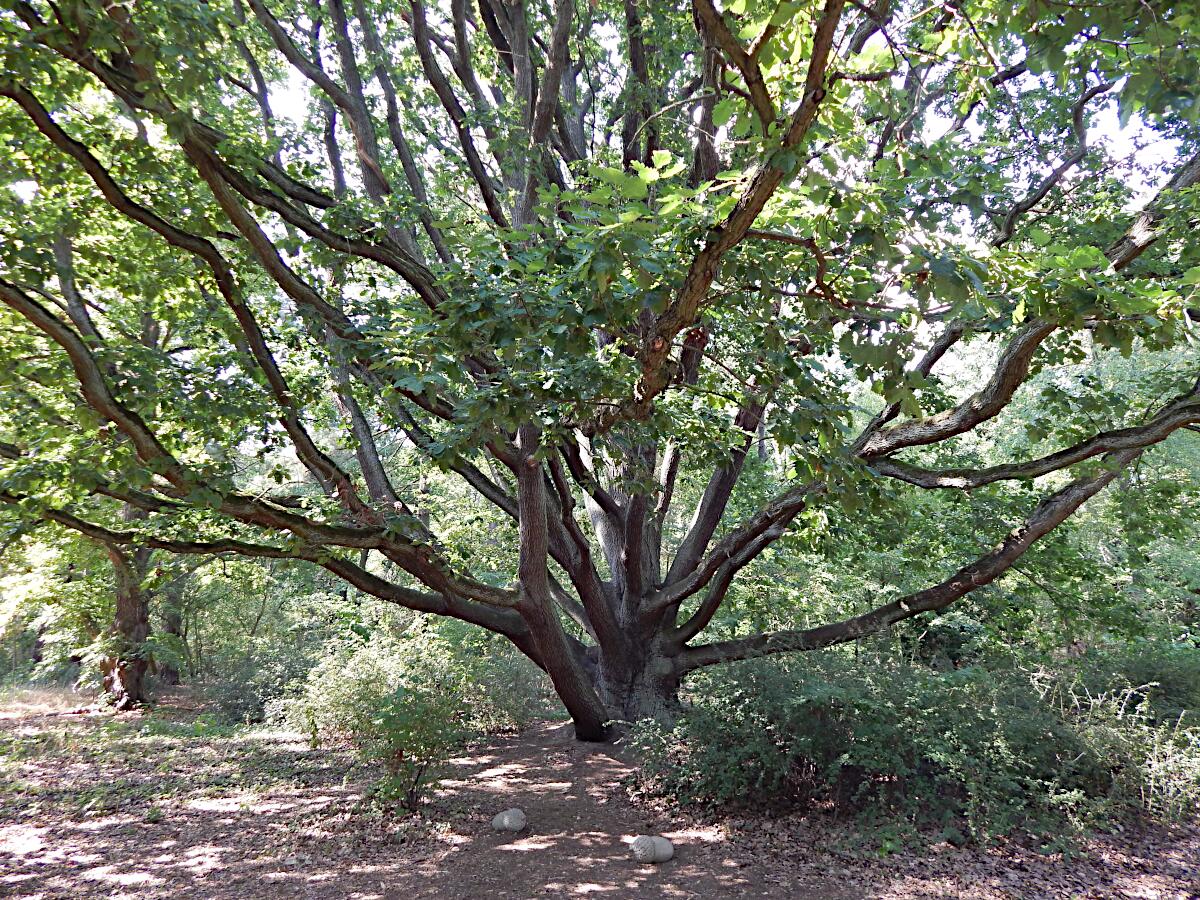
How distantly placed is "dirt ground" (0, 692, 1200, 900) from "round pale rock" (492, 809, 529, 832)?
0.09m

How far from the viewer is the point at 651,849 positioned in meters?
5.53

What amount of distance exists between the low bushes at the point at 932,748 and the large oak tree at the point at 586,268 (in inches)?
43.1

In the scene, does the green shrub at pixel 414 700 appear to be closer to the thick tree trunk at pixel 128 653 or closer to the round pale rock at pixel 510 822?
the round pale rock at pixel 510 822

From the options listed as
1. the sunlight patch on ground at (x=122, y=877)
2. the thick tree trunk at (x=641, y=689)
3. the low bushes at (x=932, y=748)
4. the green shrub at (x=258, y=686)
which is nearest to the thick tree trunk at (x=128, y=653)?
the green shrub at (x=258, y=686)

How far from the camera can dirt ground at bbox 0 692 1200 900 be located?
497cm

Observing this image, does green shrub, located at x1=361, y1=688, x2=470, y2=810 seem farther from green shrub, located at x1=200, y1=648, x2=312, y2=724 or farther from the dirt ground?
green shrub, located at x1=200, y1=648, x2=312, y2=724

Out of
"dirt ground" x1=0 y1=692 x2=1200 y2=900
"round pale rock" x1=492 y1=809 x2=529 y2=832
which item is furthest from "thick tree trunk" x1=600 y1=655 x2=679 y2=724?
"round pale rock" x1=492 y1=809 x2=529 y2=832

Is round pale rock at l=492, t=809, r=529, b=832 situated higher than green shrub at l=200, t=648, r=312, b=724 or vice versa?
green shrub at l=200, t=648, r=312, b=724

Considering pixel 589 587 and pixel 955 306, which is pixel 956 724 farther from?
pixel 955 306

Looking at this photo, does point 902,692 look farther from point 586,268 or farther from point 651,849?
point 586,268

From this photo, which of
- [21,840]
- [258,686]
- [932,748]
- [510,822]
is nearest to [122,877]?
[21,840]

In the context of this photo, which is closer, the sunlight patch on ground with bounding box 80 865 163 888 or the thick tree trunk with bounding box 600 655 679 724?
the sunlight patch on ground with bounding box 80 865 163 888

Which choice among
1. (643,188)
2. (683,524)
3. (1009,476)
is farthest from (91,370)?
(683,524)

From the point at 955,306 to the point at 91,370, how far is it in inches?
202
